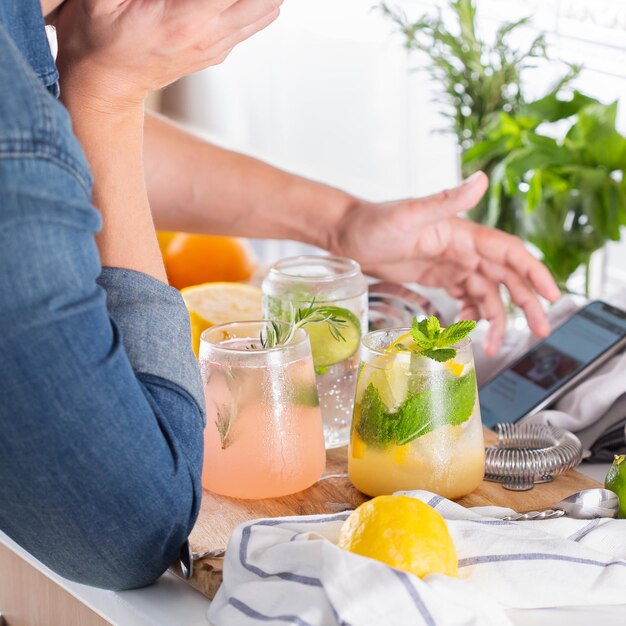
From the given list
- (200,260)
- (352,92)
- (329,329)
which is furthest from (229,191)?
(352,92)

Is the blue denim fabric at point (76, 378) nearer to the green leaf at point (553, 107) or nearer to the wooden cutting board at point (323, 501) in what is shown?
the wooden cutting board at point (323, 501)

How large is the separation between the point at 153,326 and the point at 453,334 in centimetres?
23

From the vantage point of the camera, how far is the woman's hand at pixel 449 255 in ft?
3.79

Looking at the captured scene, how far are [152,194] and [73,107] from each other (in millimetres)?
486

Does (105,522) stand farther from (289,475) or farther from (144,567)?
(289,475)

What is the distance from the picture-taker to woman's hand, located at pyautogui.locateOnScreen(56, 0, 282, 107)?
0.73 meters

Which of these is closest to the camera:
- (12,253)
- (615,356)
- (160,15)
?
(12,253)

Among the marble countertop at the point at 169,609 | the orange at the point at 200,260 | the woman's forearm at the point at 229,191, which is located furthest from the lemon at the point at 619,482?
the orange at the point at 200,260

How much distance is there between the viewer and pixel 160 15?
73 centimetres

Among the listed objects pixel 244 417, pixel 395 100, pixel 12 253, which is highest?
pixel 12 253

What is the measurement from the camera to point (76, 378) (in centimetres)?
56

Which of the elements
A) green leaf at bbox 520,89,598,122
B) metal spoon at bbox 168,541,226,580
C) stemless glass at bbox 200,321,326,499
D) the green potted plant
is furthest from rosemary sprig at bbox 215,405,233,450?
green leaf at bbox 520,89,598,122

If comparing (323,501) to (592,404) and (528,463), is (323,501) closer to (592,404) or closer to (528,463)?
(528,463)

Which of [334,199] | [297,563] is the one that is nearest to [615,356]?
[334,199]
